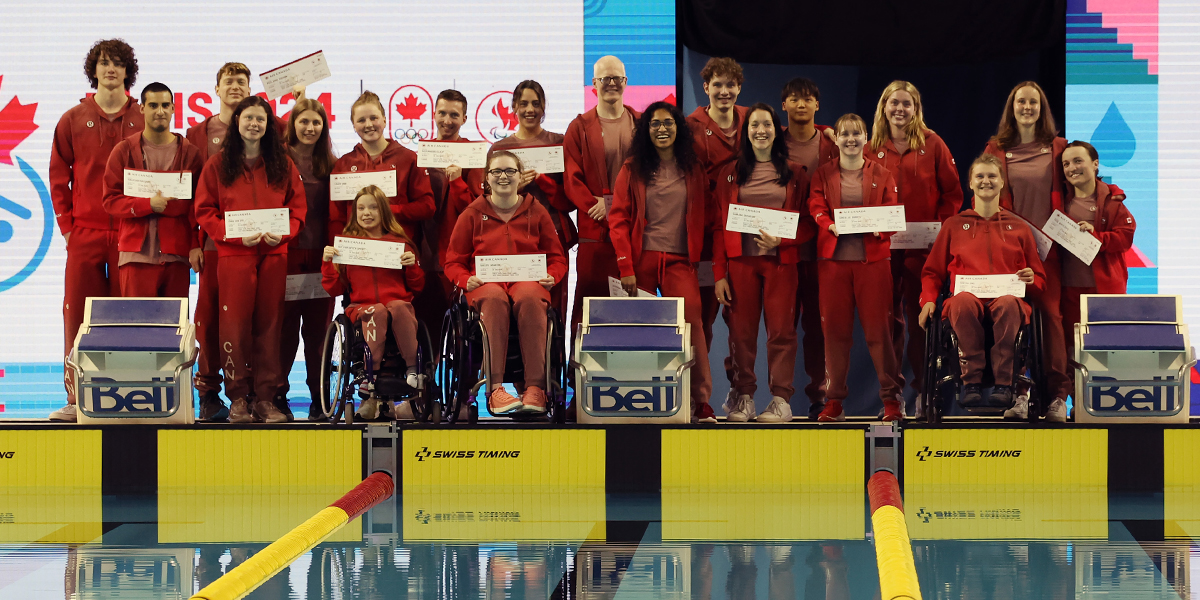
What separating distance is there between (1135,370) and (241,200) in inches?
145

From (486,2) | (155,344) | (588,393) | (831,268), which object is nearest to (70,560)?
(155,344)

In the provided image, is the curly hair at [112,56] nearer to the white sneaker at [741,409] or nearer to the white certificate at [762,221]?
the white certificate at [762,221]

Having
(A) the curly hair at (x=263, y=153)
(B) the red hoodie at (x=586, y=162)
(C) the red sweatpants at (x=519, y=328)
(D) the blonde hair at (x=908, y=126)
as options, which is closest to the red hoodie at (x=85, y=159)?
(A) the curly hair at (x=263, y=153)

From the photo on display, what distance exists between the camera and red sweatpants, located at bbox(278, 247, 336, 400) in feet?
16.0

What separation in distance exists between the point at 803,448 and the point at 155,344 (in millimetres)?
2547

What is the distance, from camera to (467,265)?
464cm

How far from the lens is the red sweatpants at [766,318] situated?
4.68 metres

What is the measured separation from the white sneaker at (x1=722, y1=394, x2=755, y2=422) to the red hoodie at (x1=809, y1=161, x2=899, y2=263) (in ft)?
2.32

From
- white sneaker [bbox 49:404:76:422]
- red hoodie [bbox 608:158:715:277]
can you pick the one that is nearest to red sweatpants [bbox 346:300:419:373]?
red hoodie [bbox 608:158:715:277]

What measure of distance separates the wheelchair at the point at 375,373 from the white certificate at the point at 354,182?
72 centimetres

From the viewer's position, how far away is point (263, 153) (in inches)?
183

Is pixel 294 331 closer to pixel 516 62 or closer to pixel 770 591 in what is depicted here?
pixel 516 62

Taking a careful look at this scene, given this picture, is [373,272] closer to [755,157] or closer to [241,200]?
[241,200]

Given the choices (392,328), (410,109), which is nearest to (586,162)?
(392,328)
